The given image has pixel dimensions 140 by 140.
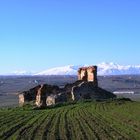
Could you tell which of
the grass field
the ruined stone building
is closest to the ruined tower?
the ruined stone building

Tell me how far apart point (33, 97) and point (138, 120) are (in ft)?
100

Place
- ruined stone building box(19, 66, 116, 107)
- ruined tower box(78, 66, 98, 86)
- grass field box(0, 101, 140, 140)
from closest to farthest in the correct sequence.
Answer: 1. grass field box(0, 101, 140, 140)
2. ruined stone building box(19, 66, 116, 107)
3. ruined tower box(78, 66, 98, 86)

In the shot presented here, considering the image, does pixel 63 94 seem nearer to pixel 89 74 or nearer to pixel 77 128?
pixel 89 74

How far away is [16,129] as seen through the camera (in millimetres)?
28219

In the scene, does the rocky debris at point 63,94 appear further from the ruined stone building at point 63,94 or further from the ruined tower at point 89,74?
the ruined tower at point 89,74

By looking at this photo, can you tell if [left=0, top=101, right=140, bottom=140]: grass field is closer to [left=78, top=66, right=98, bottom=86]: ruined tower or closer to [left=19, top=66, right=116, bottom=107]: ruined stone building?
[left=19, top=66, right=116, bottom=107]: ruined stone building

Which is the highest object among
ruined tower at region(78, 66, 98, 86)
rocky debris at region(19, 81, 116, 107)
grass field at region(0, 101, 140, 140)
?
ruined tower at region(78, 66, 98, 86)

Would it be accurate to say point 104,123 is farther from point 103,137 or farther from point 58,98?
point 58,98

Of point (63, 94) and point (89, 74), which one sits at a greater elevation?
point (89, 74)

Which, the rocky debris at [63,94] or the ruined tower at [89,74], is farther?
the ruined tower at [89,74]

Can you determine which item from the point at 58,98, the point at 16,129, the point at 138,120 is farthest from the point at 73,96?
the point at 16,129

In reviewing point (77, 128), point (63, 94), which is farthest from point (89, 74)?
point (77, 128)

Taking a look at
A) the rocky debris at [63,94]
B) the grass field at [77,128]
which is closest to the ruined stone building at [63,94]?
the rocky debris at [63,94]

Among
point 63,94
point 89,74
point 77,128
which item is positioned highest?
point 89,74
